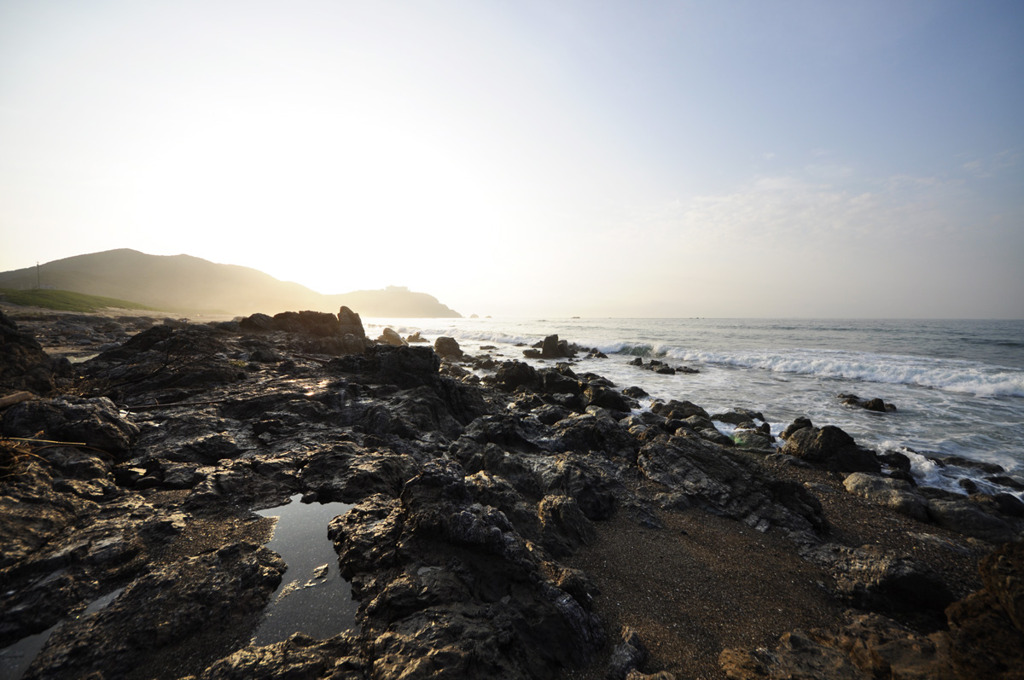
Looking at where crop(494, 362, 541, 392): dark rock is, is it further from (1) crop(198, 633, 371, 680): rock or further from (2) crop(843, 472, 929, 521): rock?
(1) crop(198, 633, 371, 680): rock

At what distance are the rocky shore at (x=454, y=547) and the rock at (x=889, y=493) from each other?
55 millimetres

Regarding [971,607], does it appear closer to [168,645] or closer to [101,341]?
[168,645]

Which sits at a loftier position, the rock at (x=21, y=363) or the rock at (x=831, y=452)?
the rock at (x=21, y=363)

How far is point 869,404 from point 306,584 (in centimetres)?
3068

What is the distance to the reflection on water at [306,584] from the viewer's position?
188 inches

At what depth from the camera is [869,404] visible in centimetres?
2222

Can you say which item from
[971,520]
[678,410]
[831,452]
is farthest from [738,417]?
[971,520]

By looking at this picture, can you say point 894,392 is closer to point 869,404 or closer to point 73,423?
point 869,404

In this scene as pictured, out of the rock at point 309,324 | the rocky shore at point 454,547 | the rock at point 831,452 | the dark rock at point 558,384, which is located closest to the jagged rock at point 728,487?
the rocky shore at point 454,547

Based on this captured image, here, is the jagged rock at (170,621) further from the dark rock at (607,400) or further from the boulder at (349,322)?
the boulder at (349,322)

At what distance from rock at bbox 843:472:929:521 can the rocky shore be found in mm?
55

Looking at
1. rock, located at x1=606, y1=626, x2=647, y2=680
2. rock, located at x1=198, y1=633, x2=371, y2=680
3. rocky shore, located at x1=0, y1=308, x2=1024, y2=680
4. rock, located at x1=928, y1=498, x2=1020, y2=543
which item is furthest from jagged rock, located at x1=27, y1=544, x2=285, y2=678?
rock, located at x1=928, y1=498, x2=1020, y2=543

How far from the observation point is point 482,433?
41.6 ft

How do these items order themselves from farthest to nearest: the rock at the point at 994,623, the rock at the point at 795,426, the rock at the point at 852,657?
the rock at the point at 795,426, the rock at the point at 852,657, the rock at the point at 994,623
